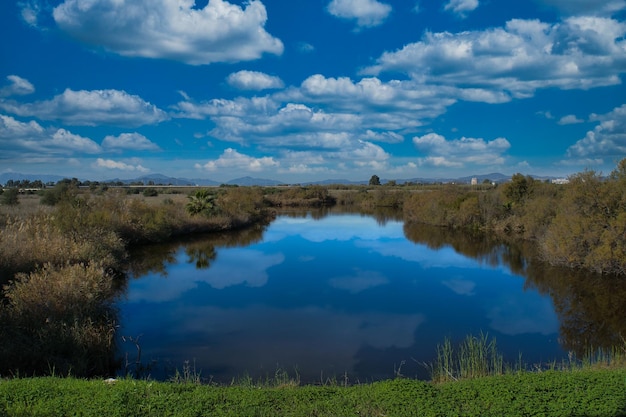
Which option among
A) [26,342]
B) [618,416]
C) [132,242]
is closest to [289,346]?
[26,342]

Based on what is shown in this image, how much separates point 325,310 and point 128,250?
52.3 feet

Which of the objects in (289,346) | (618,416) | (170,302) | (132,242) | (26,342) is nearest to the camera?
(618,416)

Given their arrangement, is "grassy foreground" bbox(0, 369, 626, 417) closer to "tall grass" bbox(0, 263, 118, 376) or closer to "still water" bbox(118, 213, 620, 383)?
"tall grass" bbox(0, 263, 118, 376)

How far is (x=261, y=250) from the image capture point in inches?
1094

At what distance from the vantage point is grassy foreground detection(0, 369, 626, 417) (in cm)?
552

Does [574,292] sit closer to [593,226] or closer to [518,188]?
[593,226]

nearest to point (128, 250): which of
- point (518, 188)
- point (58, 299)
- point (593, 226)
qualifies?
point (58, 299)

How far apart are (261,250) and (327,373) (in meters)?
18.8

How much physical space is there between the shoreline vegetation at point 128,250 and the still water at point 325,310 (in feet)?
3.58

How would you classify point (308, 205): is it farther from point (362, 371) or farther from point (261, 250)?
point (362, 371)

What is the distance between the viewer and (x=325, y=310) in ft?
47.8

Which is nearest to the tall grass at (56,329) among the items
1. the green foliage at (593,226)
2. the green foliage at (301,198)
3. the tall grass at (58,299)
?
the tall grass at (58,299)

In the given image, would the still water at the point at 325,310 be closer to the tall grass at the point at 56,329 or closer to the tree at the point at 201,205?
the tall grass at the point at 56,329

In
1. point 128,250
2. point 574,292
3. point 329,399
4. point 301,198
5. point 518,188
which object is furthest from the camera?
point 301,198
